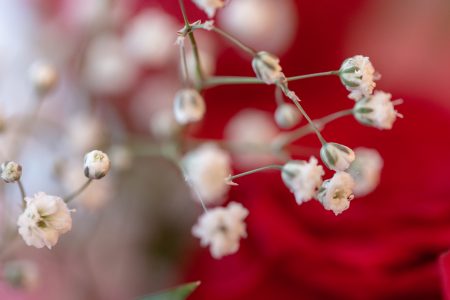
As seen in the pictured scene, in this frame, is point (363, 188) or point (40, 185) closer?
point (363, 188)

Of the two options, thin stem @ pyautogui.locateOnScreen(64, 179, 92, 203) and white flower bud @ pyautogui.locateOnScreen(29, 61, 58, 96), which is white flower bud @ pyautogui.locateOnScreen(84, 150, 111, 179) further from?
white flower bud @ pyautogui.locateOnScreen(29, 61, 58, 96)

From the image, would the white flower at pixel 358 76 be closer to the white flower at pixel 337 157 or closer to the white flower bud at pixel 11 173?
the white flower at pixel 337 157

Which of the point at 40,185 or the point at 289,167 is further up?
the point at 40,185

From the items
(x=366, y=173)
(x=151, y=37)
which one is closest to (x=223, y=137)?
(x=151, y=37)

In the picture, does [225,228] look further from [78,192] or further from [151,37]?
[151,37]

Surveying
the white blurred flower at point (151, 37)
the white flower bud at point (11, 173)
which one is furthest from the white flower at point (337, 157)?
the white blurred flower at point (151, 37)

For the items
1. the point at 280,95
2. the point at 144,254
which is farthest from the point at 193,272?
the point at 280,95

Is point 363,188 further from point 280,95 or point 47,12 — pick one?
point 47,12

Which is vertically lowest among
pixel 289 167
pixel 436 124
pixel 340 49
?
pixel 289 167
